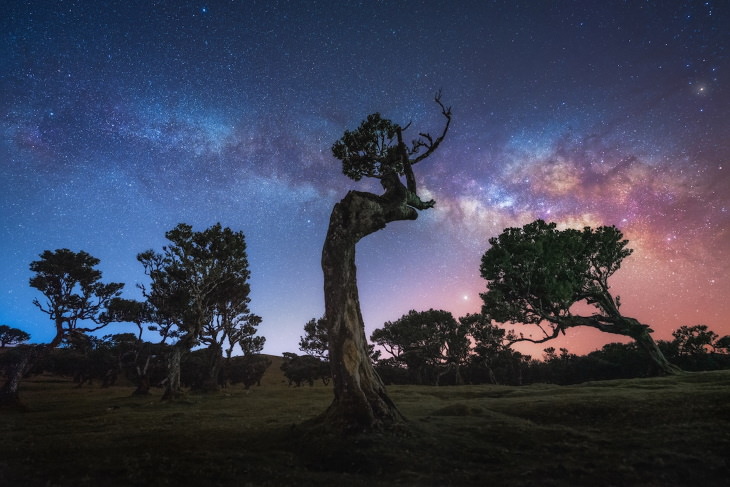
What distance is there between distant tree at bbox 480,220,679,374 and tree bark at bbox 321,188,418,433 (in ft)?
93.7

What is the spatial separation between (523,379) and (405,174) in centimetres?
7502

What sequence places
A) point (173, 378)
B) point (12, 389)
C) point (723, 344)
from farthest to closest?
1. point (723, 344)
2. point (173, 378)
3. point (12, 389)

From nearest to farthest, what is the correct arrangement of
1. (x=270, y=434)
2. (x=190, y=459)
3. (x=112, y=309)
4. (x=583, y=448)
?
(x=190, y=459)
(x=583, y=448)
(x=270, y=434)
(x=112, y=309)

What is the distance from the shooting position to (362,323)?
1473 cm

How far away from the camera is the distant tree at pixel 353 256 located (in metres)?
12.7

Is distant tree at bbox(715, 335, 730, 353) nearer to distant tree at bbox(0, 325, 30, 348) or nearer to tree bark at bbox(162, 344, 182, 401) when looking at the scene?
tree bark at bbox(162, 344, 182, 401)

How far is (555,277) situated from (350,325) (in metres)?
33.6

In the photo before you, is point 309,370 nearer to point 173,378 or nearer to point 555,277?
point 173,378

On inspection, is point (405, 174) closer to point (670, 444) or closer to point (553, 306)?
point (670, 444)

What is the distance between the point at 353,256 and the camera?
52.5 feet

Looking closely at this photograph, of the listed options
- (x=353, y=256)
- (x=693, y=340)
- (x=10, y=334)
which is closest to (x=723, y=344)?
(x=693, y=340)

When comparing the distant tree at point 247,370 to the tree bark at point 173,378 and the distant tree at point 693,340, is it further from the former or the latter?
the distant tree at point 693,340

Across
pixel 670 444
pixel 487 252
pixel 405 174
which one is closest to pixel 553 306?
pixel 487 252

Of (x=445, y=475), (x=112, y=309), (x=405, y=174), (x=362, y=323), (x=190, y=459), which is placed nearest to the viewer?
(x=445, y=475)
